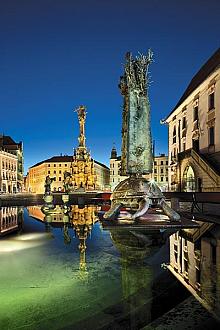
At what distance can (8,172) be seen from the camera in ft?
302

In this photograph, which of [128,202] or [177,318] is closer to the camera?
[177,318]

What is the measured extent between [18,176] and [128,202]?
3753 inches

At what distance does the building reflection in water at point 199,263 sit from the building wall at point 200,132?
16.6m

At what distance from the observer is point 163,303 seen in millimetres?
4836

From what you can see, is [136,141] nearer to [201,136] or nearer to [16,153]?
[201,136]

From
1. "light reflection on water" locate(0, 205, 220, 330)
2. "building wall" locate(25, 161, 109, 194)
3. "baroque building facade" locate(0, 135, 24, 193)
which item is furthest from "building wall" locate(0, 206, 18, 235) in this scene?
"building wall" locate(25, 161, 109, 194)

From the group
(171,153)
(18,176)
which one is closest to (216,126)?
(171,153)

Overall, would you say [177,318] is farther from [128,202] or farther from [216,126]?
[216,126]

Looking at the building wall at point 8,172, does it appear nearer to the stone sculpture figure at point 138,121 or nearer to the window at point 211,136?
the window at point 211,136

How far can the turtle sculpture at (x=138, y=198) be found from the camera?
14133mm

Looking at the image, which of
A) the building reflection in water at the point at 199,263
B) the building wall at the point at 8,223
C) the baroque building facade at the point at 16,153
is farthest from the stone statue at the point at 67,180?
the baroque building facade at the point at 16,153

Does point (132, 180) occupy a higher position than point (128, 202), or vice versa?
point (132, 180)

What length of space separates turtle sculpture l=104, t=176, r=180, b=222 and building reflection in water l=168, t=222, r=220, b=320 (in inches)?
85.2

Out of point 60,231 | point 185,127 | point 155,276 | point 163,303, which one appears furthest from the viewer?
point 185,127
